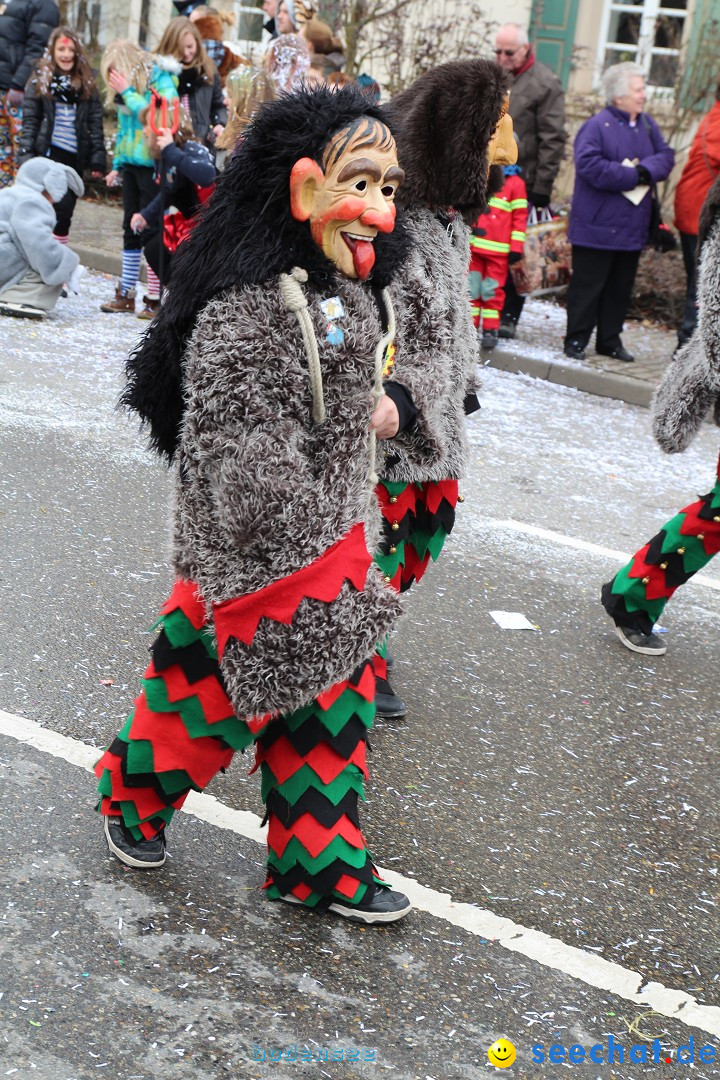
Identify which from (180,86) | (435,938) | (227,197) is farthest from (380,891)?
(180,86)

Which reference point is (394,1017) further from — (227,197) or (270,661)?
(227,197)

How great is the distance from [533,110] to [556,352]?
71.9 inches

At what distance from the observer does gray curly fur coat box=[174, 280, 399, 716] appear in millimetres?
2525

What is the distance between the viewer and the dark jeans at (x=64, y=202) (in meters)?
9.61

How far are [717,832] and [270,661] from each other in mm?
1597

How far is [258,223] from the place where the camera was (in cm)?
262

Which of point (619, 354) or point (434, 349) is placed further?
point (619, 354)

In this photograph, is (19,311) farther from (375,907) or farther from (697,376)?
(375,907)

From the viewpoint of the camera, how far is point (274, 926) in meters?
2.81

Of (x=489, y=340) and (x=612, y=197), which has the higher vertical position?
(x=612, y=197)

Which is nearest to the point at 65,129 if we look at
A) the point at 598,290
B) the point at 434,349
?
the point at 598,290

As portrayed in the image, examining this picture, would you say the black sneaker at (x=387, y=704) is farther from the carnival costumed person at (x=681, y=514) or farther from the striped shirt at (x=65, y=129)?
the striped shirt at (x=65, y=129)

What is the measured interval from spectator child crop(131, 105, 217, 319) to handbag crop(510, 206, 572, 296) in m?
2.86

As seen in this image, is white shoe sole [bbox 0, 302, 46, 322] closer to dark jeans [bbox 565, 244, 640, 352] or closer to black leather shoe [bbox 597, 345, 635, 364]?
dark jeans [bbox 565, 244, 640, 352]
